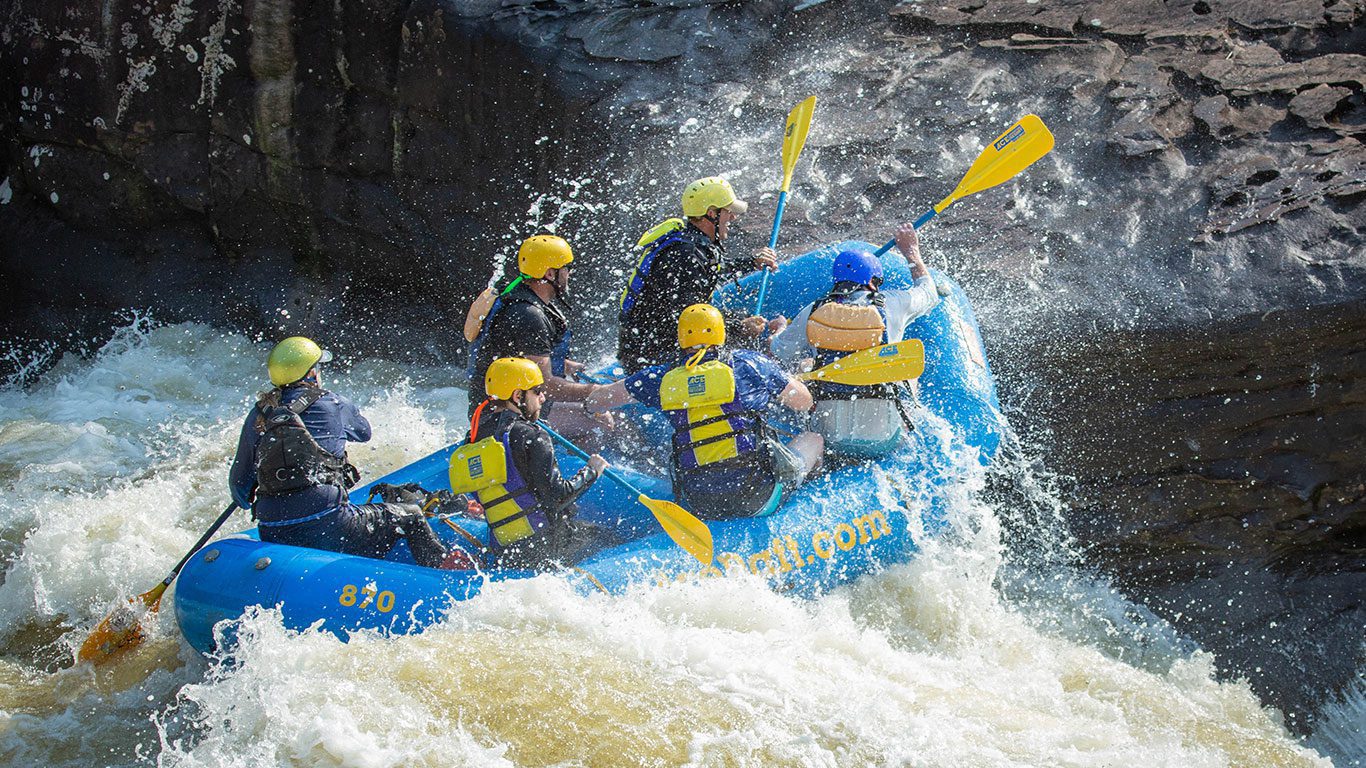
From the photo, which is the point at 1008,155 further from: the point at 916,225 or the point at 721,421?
the point at 721,421

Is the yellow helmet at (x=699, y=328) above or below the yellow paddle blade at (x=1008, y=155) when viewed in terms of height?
above

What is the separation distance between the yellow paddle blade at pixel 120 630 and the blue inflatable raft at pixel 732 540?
1.36 ft

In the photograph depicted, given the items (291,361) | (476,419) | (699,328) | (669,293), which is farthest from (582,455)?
(291,361)

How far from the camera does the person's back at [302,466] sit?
487 cm

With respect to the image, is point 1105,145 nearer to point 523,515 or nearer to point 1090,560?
point 1090,560

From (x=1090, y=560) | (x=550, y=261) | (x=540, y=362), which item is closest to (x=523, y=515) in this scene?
(x=540, y=362)

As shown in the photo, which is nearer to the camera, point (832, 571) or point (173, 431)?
point (832, 571)

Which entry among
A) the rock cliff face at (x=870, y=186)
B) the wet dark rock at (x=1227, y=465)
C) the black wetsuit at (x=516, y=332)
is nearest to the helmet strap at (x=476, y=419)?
the black wetsuit at (x=516, y=332)

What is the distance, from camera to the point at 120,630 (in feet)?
17.0

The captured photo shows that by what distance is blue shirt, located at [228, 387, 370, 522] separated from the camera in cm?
494

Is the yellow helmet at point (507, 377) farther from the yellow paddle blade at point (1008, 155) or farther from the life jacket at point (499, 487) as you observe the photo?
the yellow paddle blade at point (1008, 155)

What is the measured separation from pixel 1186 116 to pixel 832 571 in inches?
165

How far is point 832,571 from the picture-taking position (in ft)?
17.5

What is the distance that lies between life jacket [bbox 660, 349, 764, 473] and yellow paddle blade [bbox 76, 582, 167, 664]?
2.29 m
